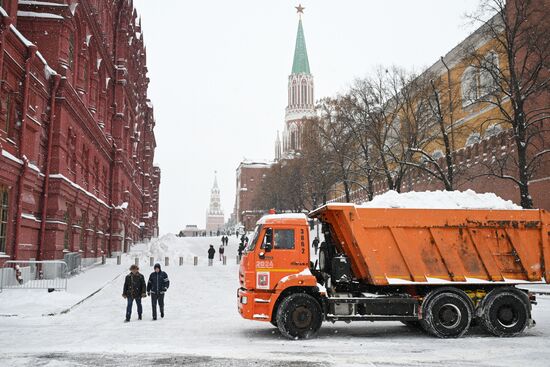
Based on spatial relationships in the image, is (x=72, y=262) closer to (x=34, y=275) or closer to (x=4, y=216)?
(x=34, y=275)

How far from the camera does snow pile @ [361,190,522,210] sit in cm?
1296

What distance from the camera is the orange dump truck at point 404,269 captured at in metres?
12.2

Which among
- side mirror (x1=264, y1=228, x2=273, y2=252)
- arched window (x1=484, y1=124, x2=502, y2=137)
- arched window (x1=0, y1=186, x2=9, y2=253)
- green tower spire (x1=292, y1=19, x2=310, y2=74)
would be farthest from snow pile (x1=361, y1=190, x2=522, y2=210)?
green tower spire (x1=292, y1=19, x2=310, y2=74)

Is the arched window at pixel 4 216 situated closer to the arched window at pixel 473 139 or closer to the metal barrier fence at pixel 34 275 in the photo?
the metal barrier fence at pixel 34 275

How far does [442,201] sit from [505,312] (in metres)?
3.00

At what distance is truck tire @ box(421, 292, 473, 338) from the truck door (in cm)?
308

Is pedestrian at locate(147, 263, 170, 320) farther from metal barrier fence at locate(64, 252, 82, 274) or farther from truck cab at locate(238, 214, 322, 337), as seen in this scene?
metal barrier fence at locate(64, 252, 82, 274)

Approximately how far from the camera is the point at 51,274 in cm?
1967

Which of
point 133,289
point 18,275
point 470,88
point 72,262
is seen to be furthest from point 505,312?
point 72,262

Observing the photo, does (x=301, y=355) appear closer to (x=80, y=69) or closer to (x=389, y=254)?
(x=389, y=254)

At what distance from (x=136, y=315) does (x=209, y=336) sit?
4796 millimetres

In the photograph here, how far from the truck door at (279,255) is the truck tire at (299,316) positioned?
0.56 metres

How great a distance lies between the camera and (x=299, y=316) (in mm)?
11969

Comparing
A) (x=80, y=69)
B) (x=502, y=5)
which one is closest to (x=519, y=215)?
(x=502, y=5)
